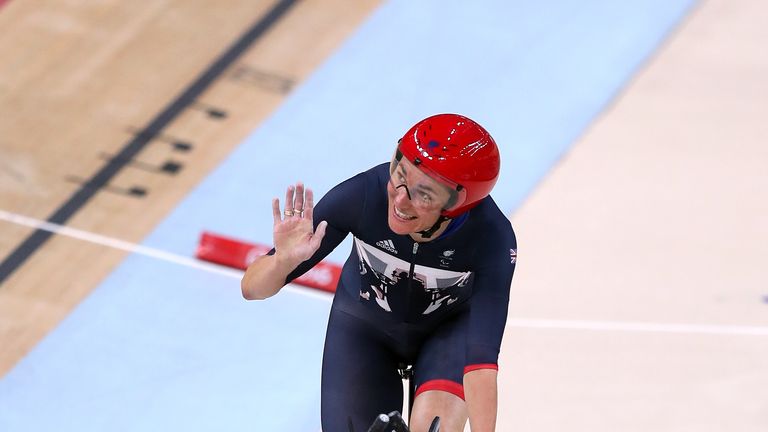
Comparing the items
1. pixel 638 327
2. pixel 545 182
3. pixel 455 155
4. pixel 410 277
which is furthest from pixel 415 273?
pixel 545 182

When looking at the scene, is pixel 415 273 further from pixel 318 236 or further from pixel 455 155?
pixel 455 155

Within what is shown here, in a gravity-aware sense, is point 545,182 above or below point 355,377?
below

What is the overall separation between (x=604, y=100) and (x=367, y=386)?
4.18 meters

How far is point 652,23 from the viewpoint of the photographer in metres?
9.00

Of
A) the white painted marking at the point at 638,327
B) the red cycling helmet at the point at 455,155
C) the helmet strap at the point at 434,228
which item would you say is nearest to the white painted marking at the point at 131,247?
the white painted marking at the point at 638,327

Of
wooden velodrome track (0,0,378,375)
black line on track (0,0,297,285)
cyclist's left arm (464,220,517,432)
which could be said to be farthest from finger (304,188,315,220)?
black line on track (0,0,297,285)

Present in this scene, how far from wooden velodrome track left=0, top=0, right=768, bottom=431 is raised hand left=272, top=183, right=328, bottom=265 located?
2.21m

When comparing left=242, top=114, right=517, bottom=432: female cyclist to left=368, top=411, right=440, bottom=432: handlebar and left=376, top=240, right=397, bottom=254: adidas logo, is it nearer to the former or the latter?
left=376, top=240, right=397, bottom=254: adidas logo

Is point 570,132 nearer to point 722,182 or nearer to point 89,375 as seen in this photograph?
point 722,182

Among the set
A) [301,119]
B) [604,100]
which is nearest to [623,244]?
[604,100]

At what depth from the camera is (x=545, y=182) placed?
297 inches

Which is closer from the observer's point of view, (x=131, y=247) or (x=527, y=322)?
(x=527, y=322)

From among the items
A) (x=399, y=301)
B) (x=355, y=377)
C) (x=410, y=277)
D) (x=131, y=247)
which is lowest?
(x=131, y=247)

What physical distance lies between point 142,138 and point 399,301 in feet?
11.6
